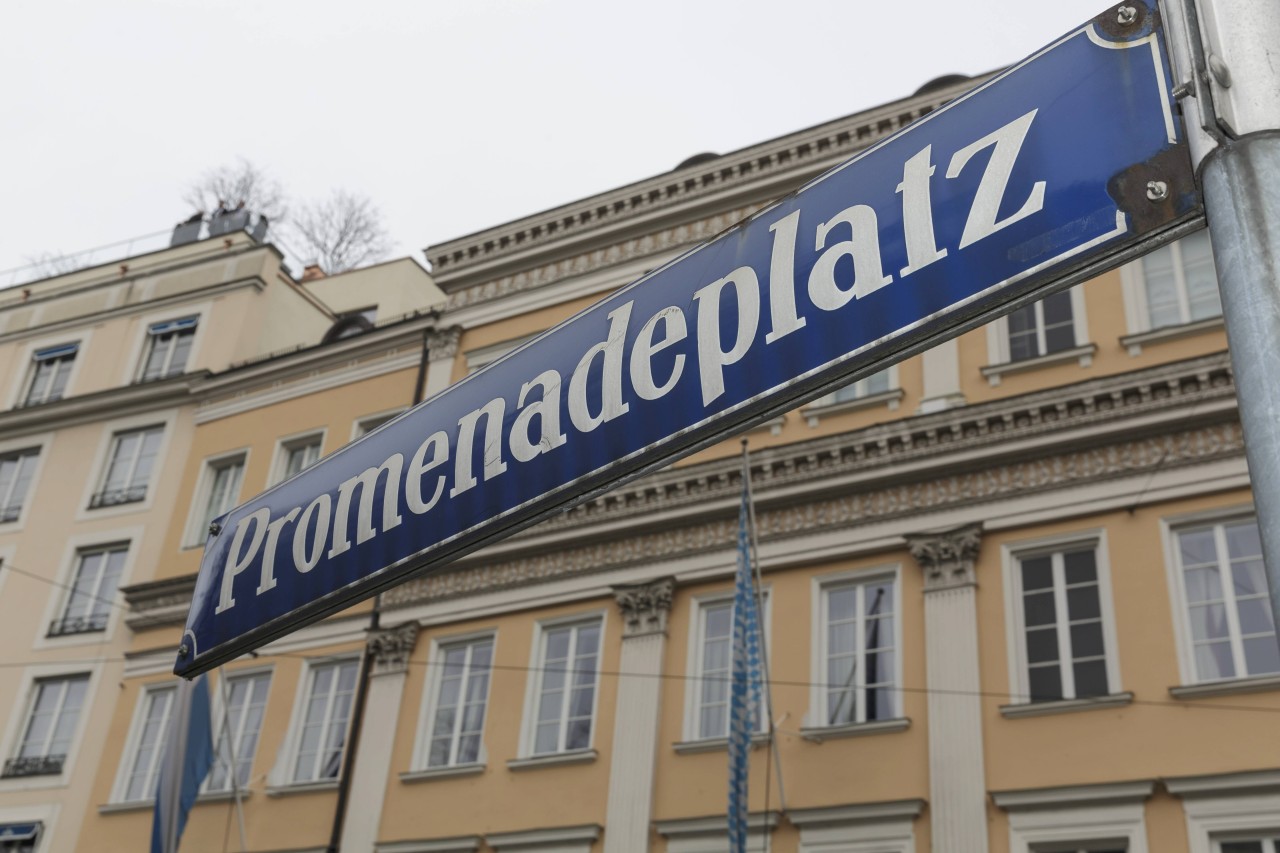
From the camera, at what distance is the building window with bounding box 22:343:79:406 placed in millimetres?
30594

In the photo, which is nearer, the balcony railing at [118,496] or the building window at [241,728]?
the building window at [241,728]

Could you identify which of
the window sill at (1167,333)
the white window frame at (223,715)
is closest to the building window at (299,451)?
the white window frame at (223,715)

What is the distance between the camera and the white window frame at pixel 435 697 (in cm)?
1980

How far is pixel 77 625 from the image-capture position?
2591cm

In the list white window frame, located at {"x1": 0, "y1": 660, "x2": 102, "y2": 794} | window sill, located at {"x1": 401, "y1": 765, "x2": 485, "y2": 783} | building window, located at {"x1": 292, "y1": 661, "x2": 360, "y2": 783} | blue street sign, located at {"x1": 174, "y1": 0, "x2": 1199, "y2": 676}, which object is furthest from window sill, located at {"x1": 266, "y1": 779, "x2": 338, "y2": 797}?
blue street sign, located at {"x1": 174, "y1": 0, "x2": 1199, "y2": 676}

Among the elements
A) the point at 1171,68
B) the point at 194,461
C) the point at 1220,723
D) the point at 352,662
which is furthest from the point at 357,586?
the point at 194,461

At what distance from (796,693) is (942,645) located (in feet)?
6.60

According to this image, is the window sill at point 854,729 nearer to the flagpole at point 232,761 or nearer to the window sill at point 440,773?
the window sill at point 440,773

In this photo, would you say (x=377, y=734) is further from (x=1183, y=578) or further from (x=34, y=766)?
(x=1183, y=578)

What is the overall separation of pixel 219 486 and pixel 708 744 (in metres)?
13.0

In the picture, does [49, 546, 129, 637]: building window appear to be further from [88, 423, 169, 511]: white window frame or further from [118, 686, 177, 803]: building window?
[118, 686, 177, 803]: building window

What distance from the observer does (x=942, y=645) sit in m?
16.5

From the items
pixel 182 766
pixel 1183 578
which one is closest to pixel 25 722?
pixel 182 766

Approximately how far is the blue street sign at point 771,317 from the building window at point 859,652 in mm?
13452
